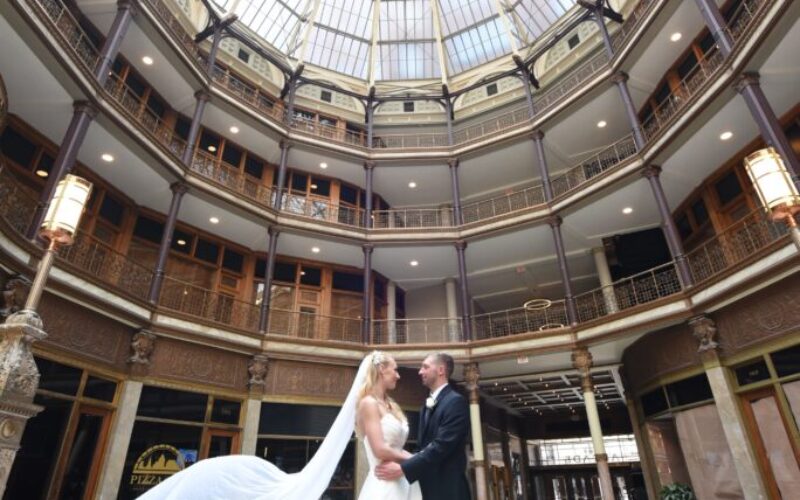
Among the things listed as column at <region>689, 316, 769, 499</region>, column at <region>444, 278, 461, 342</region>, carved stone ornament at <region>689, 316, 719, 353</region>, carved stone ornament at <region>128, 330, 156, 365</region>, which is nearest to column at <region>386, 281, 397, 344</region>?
column at <region>444, 278, 461, 342</region>

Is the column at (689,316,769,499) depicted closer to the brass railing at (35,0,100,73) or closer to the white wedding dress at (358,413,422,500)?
the white wedding dress at (358,413,422,500)

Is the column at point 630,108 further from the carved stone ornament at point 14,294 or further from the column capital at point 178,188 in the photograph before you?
the carved stone ornament at point 14,294

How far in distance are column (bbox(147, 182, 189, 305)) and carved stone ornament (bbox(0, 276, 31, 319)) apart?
3.58 m

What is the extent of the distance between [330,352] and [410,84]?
14776mm

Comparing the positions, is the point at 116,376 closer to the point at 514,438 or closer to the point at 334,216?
the point at 334,216

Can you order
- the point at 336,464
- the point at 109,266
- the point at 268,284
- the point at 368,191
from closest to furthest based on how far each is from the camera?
the point at 336,464 → the point at 109,266 → the point at 268,284 → the point at 368,191

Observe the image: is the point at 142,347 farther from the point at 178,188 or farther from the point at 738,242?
the point at 738,242

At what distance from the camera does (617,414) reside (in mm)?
22547

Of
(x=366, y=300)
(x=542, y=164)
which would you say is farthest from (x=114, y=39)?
(x=542, y=164)

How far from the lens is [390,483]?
9.86ft

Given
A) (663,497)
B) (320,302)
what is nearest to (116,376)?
(320,302)

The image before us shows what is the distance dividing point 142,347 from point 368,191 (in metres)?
9.56

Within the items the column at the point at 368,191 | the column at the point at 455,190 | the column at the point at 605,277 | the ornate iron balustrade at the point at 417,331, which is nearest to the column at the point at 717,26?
the column at the point at 605,277

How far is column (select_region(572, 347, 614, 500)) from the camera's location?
466 inches
